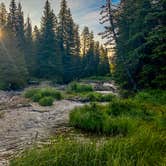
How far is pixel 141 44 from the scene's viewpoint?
20.5 meters

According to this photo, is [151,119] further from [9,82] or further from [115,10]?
[9,82]

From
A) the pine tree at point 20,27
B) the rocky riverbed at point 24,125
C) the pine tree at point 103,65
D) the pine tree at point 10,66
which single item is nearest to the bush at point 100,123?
the rocky riverbed at point 24,125

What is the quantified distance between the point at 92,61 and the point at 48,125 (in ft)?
150

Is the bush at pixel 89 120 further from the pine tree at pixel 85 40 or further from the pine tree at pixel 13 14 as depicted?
the pine tree at pixel 85 40

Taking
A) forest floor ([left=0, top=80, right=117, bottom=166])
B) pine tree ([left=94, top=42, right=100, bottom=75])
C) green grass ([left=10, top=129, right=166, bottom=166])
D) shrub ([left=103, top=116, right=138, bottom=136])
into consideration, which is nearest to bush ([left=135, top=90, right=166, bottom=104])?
forest floor ([left=0, top=80, right=117, bottom=166])

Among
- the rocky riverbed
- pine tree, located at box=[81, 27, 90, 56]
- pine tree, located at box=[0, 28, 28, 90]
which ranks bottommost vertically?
the rocky riverbed

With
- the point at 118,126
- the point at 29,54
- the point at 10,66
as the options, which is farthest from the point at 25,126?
the point at 29,54

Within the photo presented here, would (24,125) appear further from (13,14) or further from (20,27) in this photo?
(13,14)

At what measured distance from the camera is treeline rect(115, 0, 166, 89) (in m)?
17.5

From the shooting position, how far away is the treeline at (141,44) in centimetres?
1753

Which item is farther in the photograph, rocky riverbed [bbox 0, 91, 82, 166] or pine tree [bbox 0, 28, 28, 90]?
pine tree [bbox 0, 28, 28, 90]

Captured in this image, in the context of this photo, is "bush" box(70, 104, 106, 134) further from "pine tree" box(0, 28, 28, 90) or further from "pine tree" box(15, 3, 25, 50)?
"pine tree" box(15, 3, 25, 50)

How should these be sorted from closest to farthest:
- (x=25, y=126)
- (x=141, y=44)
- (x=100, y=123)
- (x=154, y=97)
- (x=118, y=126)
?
(x=118, y=126) → (x=100, y=123) → (x=25, y=126) → (x=154, y=97) → (x=141, y=44)

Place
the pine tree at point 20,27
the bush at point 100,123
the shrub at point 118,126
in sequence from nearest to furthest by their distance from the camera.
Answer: the shrub at point 118,126
the bush at point 100,123
the pine tree at point 20,27
